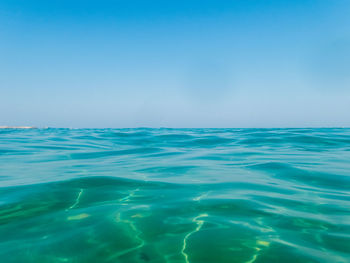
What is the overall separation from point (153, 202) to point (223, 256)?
1083 millimetres

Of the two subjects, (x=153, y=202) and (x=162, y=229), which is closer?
(x=162, y=229)

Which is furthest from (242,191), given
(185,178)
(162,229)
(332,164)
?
(332,164)

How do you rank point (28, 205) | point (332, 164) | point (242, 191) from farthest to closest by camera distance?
1. point (332, 164)
2. point (242, 191)
3. point (28, 205)

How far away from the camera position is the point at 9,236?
176cm

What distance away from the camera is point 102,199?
8.46 ft

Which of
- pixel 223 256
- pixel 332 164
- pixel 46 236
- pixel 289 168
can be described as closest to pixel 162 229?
pixel 223 256

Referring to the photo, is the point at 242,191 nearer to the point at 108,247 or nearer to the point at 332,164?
the point at 108,247

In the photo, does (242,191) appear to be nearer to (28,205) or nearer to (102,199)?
(102,199)

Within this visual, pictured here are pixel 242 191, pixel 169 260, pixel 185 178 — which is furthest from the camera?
pixel 185 178

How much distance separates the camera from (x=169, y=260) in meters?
1.47

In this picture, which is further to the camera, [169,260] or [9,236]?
[9,236]

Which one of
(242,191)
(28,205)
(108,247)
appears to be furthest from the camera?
(242,191)

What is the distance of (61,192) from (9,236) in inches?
41.3

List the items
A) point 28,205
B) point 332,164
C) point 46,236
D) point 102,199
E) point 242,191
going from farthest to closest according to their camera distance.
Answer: point 332,164 → point 242,191 → point 102,199 → point 28,205 → point 46,236
